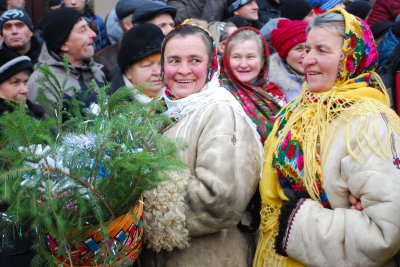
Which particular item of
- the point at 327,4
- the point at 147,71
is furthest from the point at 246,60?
the point at 327,4

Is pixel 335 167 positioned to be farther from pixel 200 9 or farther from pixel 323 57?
pixel 200 9

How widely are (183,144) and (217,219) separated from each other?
0.48 meters

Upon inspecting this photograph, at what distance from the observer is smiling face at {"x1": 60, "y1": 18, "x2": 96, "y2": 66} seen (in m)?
5.24

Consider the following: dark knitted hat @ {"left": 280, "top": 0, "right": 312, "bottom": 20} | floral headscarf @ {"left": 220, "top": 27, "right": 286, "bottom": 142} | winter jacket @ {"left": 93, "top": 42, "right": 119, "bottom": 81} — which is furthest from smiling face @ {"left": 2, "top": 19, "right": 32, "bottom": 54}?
dark knitted hat @ {"left": 280, "top": 0, "right": 312, "bottom": 20}

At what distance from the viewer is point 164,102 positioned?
367 cm

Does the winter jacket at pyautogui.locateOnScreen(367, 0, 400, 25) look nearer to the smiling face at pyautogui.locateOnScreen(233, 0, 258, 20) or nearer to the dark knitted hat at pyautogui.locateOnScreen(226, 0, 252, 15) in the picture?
the smiling face at pyautogui.locateOnScreen(233, 0, 258, 20)

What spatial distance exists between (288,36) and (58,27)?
6.16 feet

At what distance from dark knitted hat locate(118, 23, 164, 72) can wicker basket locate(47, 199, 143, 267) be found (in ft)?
6.61

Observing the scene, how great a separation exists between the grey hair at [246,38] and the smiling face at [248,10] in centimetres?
225

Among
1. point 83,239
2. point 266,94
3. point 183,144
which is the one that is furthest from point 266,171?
point 266,94

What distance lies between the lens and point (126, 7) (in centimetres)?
645

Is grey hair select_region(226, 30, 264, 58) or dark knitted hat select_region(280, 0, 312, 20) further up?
grey hair select_region(226, 30, 264, 58)

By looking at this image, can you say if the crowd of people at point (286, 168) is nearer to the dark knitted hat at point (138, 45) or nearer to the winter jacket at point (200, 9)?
the dark knitted hat at point (138, 45)

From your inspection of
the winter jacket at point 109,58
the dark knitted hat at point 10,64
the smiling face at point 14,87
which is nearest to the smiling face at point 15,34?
the winter jacket at point 109,58
